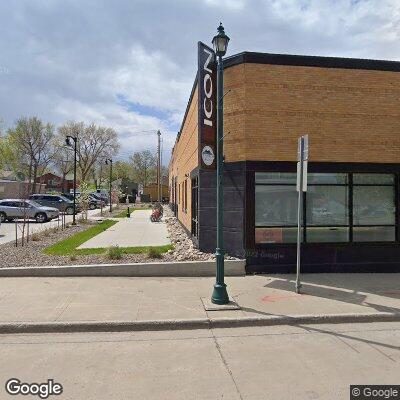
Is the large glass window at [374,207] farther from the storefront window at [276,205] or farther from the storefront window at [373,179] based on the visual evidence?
the storefront window at [276,205]

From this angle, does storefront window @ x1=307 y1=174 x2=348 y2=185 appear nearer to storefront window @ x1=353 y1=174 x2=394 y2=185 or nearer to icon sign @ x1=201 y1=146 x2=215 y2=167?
storefront window @ x1=353 y1=174 x2=394 y2=185

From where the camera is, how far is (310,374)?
4.75m

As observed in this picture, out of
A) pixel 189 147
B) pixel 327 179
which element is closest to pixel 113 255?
pixel 327 179

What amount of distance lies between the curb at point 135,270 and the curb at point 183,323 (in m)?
3.31

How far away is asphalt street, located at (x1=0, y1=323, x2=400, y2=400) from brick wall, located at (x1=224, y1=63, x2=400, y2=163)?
5.16 meters

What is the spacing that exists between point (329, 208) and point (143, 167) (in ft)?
320

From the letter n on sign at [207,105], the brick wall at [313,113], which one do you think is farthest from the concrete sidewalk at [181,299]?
the brick wall at [313,113]

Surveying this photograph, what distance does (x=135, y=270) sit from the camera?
32.1 ft

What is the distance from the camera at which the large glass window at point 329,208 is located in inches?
413

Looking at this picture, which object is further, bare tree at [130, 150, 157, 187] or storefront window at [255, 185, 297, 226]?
bare tree at [130, 150, 157, 187]

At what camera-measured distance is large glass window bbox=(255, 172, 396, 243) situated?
10.5 metres

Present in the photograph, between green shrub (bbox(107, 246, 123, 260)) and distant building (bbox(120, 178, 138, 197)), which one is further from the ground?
distant building (bbox(120, 178, 138, 197))

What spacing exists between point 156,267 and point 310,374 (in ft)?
18.3

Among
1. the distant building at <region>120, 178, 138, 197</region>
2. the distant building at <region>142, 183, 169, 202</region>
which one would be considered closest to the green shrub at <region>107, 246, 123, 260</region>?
the distant building at <region>142, 183, 169, 202</region>
